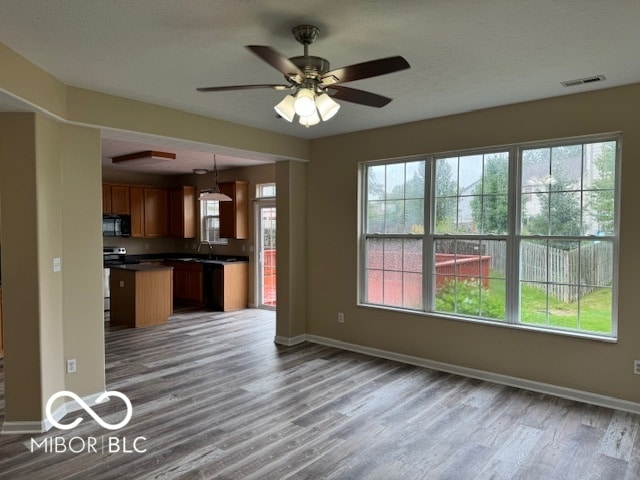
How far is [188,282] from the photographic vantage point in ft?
26.3

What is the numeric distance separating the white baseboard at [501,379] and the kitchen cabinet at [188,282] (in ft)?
10.3

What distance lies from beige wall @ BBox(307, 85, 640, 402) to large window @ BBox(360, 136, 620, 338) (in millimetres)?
126

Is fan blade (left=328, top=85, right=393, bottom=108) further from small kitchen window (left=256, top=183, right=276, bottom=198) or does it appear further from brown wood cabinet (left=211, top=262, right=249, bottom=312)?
brown wood cabinet (left=211, top=262, right=249, bottom=312)

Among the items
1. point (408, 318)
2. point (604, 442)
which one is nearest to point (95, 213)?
point (408, 318)

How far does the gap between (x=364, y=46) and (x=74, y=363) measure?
3.27 meters

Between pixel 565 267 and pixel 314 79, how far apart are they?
2872 millimetres

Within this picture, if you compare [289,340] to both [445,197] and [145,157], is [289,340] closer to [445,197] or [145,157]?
[445,197]

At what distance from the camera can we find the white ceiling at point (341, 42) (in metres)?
2.15

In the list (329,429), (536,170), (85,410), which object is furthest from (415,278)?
(85,410)

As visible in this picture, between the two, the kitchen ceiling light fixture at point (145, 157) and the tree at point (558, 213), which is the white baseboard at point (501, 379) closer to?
the tree at point (558, 213)

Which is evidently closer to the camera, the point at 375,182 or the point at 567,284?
the point at 567,284

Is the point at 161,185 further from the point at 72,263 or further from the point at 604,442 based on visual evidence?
the point at 604,442

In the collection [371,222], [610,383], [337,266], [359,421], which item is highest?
[371,222]

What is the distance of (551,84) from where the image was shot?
3.33 m
